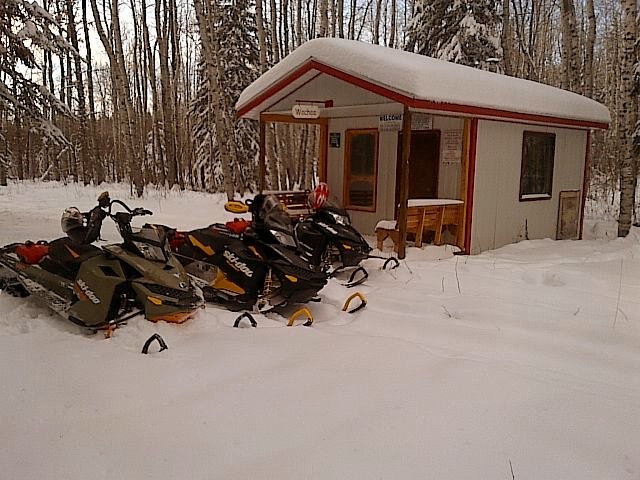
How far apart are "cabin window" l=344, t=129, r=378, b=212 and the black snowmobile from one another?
4.91m

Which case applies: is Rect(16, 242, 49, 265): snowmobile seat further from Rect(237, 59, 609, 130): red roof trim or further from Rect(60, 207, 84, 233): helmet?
Rect(237, 59, 609, 130): red roof trim

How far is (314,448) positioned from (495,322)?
261cm

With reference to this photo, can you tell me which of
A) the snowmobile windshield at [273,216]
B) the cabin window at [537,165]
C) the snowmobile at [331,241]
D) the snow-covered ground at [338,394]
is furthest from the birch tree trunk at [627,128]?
the snowmobile windshield at [273,216]

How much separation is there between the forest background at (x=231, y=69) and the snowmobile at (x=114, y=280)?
5.66 meters

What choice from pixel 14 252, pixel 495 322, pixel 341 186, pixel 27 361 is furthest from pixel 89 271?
pixel 341 186

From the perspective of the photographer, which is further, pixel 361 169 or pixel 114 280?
pixel 361 169

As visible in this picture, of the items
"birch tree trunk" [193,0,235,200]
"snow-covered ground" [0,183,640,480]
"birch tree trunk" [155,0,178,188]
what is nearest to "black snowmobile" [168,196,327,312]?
"snow-covered ground" [0,183,640,480]

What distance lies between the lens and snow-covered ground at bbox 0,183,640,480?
2512 millimetres

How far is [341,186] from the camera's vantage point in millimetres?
10352

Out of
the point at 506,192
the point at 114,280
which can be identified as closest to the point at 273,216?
the point at 114,280

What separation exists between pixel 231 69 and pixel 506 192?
1455 cm

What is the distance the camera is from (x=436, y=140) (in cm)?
962

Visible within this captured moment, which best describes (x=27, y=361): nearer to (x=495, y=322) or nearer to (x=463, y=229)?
(x=495, y=322)

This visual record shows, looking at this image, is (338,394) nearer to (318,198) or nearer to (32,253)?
(32,253)
